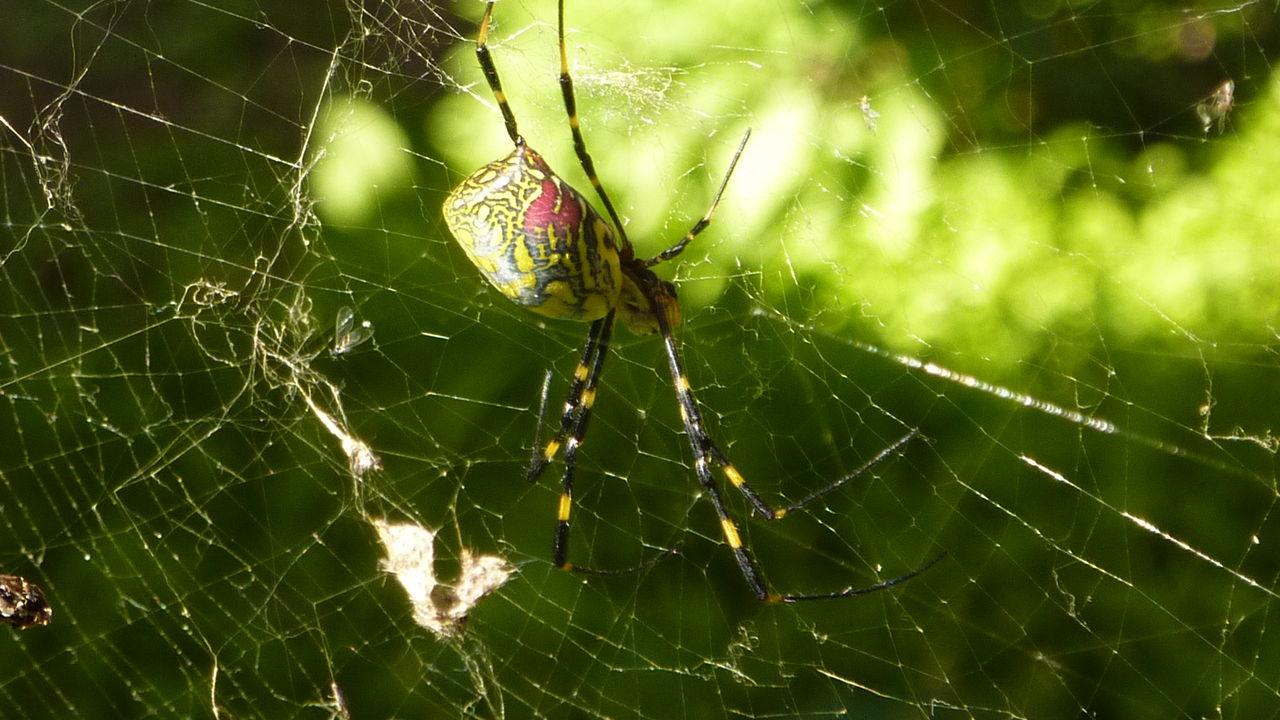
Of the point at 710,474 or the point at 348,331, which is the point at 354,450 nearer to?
the point at 348,331

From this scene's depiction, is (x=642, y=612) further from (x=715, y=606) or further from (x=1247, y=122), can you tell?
(x=1247, y=122)

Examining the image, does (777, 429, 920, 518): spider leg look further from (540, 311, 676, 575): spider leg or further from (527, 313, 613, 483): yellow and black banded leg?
(527, 313, 613, 483): yellow and black banded leg

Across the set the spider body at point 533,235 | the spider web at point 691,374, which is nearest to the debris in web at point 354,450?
the spider web at point 691,374

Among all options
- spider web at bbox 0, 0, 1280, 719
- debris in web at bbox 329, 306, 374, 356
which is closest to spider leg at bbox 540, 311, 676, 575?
spider web at bbox 0, 0, 1280, 719

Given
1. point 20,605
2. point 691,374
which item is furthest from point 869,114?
point 20,605

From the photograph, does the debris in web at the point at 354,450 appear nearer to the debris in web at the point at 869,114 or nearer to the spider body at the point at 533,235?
the spider body at the point at 533,235

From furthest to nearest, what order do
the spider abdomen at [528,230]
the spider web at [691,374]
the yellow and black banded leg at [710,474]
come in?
the spider web at [691,374], the yellow and black banded leg at [710,474], the spider abdomen at [528,230]
